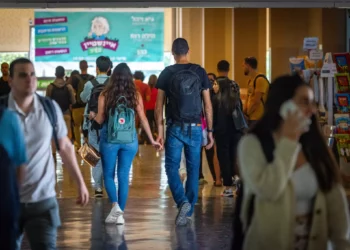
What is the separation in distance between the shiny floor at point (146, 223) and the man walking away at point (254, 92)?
1290 millimetres

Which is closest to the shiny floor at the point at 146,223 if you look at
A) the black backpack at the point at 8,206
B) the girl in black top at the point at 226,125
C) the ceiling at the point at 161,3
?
the girl in black top at the point at 226,125

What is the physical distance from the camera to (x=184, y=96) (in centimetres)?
1087

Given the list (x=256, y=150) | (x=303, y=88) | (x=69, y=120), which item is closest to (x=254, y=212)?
(x=256, y=150)

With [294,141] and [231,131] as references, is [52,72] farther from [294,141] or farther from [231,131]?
[294,141]

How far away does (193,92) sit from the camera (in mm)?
10898

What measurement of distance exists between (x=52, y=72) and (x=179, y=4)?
1459 cm

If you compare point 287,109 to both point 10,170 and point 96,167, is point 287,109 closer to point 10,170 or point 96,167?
point 10,170

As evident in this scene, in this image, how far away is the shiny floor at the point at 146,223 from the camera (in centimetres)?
977

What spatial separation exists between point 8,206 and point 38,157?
31.5 inches

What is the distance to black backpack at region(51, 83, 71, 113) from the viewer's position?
1762cm

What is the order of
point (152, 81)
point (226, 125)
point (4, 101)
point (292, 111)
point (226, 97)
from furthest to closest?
point (152, 81), point (226, 97), point (226, 125), point (4, 101), point (292, 111)

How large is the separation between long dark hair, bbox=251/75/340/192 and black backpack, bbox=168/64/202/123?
5742 mm

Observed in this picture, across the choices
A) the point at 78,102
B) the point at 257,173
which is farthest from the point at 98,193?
the point at 257,173

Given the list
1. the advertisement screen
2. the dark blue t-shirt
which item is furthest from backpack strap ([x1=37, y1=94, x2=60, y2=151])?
the advertisement screen
